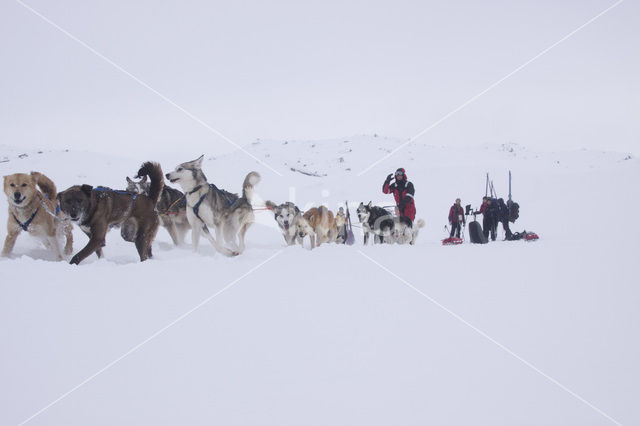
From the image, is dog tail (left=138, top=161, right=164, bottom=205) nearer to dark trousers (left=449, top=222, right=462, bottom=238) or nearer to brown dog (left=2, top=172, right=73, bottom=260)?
brown dog (left=2, top=172, right=73, bottom=260)

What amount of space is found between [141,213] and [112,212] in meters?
0.43

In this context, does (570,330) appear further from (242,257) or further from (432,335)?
(242,257)

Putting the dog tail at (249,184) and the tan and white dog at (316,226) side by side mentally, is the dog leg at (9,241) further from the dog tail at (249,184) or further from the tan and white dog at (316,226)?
the tan and white dog at (316,226)

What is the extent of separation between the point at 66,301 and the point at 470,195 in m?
18.9

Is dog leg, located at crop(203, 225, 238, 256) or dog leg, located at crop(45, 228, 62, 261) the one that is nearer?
dog leg, located at crop(45, 228, 62, 261)

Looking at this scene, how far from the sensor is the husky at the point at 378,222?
1002 cm

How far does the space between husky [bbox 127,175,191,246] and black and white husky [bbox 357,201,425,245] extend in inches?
151

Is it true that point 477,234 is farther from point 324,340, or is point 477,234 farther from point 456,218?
point 324,340

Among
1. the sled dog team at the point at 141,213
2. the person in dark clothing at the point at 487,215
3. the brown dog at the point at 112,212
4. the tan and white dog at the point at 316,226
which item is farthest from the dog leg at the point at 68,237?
the person in dark clothing at the point at 487,215

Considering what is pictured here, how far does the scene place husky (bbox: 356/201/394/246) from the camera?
10023 mm

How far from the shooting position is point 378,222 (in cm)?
1007

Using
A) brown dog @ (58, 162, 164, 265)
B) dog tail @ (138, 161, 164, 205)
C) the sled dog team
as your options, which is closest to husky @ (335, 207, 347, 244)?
the sled dog team

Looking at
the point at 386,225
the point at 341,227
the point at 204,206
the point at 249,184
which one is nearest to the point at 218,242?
the point at 204,206

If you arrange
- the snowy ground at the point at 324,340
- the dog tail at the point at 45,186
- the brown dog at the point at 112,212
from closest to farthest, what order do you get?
the snowy ground at the point at 324,340, the brown dog at the point at 112,212, the dog tail at the point at 45,186
